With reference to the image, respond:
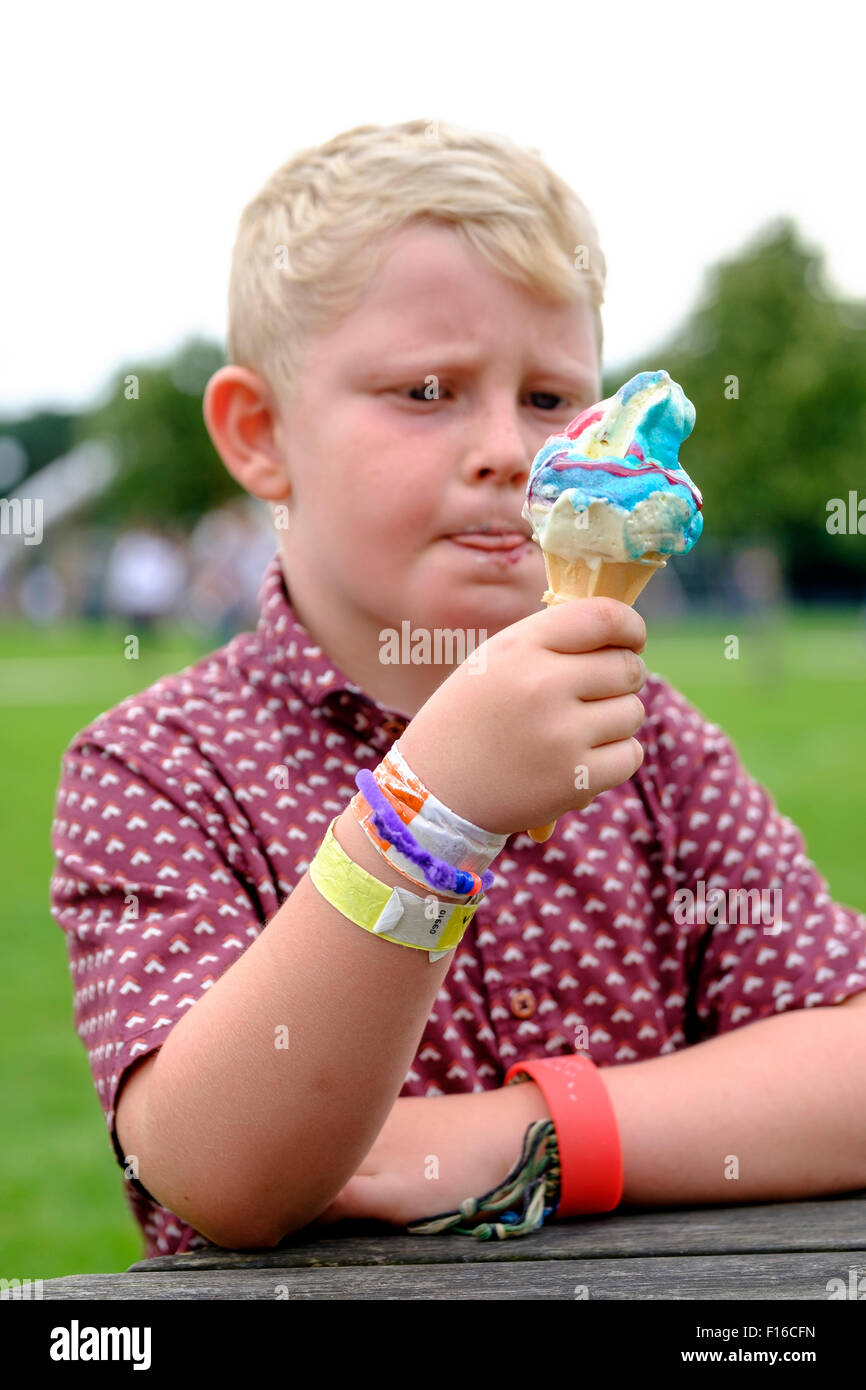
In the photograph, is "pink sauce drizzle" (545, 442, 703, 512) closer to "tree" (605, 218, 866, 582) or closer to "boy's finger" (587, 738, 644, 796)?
"boy's finger" (587, 738, 644, 796)

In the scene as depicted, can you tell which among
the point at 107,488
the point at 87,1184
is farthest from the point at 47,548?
the point at 87,1184

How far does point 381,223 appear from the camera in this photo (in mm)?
2023

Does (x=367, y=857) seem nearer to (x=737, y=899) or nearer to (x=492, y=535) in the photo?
(x=492, y=535)

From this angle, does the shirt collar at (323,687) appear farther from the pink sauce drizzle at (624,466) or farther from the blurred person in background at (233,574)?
the blurred person in background at (233,574)

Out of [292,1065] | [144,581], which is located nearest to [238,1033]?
[292,1065]

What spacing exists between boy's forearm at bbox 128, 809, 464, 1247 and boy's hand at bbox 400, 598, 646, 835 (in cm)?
12

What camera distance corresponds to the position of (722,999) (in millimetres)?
2076

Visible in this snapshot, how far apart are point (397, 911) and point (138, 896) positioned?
1.68 feet

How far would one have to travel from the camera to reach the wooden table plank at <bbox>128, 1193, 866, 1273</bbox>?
1.47 meters

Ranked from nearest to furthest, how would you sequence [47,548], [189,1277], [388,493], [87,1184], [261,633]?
[189,1277]
[388,493]
[261,633]
[87,1184]
[47,548]

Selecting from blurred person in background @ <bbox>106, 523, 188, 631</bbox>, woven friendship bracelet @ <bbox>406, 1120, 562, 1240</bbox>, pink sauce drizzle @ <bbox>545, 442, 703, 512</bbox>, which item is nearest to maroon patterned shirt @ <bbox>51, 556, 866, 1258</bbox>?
woven friendship bracelet @ <bbox>406, 1120, 562, 1240</bbox>

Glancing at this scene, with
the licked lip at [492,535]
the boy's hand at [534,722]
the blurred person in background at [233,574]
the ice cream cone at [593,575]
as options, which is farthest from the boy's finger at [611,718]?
the blurred person in background at [233,574]
